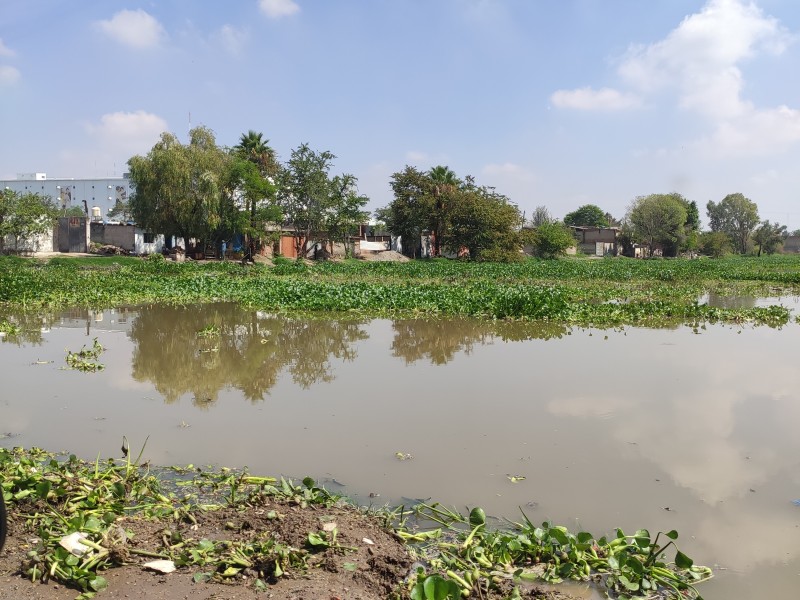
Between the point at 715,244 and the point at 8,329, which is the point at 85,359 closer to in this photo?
the point at 8,329

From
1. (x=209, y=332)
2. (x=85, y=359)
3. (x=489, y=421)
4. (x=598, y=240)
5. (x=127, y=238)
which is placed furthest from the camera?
(x=598, y=240)

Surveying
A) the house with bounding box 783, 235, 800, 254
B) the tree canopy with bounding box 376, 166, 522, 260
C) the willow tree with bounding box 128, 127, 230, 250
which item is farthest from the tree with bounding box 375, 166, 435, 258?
the house with bounding box 783, 235, 800, 254

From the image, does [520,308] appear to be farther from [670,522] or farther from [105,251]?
[105,251]

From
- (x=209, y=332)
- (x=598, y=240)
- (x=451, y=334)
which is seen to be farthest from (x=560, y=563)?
(x=598, y=240)

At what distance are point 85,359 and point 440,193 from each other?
146 ft

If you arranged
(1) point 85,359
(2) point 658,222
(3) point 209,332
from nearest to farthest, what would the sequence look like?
(1) point 85,359
(3) point 209,332
(2) point 658,222

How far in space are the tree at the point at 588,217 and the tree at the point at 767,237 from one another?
21693 mm

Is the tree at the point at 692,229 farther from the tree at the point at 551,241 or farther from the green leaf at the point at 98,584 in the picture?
the green leaf at the point at 98,584

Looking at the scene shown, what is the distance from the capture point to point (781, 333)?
1388cm

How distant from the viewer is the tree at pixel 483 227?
163 ft

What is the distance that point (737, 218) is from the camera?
96.9m

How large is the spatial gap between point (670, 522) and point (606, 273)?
1214 inches

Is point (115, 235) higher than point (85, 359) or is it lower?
higher

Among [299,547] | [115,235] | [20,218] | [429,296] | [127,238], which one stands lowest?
[299,547]
